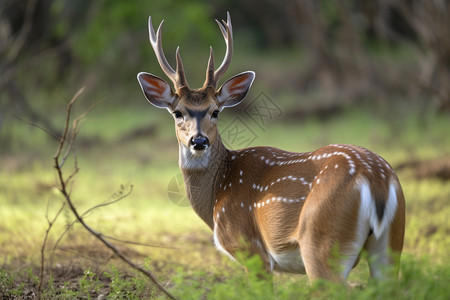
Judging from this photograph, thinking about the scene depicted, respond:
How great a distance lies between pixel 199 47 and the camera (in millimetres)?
18484

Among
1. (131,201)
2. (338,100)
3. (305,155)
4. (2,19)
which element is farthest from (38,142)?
(305,155)

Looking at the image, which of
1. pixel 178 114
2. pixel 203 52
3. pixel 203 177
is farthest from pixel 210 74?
pixel 203 52

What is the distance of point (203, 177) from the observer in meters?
5.04

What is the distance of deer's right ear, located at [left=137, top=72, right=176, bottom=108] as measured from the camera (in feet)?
16.5

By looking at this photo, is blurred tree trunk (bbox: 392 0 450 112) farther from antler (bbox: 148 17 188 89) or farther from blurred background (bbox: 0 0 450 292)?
antler (bbox: 148 17 188 89)

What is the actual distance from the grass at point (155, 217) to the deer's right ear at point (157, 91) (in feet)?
2.57

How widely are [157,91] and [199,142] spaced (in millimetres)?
688

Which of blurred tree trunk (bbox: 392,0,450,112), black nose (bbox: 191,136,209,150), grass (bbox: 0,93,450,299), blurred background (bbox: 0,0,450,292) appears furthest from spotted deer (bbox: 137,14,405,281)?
blurred tree trunk (bbox: 392,0,450,112)

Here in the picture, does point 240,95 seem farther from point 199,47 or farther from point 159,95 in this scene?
point 199,47

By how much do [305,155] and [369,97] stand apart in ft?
36.3

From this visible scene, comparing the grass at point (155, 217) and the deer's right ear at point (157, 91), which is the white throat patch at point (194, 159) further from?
the grass at point (155, 217)

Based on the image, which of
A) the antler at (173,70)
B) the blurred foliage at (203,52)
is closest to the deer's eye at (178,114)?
the antler at (173,70)

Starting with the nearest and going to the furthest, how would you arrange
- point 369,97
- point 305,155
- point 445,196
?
point 305,155 → point 445,196 → point 369,97

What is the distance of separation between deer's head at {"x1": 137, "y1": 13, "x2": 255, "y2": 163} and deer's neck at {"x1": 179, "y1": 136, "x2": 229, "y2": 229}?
2.7 inches
